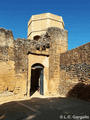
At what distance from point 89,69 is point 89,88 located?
0.99 metres

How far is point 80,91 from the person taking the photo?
600cm

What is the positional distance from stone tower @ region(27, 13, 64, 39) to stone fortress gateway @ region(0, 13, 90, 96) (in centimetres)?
623

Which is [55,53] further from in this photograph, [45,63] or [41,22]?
[41,22]

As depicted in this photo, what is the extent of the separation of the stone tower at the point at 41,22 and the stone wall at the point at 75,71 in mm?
7624

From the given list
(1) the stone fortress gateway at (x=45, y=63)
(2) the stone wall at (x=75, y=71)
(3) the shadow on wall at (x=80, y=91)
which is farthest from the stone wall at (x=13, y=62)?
(3) the shadow on wall at (x=80, y=91)

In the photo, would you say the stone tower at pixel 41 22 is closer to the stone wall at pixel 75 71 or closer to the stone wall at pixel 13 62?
the stone wall at pixel 13 62

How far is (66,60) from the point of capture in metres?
7.59

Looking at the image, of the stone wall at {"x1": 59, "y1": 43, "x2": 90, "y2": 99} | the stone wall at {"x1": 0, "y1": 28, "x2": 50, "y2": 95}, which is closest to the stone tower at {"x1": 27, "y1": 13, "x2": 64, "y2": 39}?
the stone wall at {"x1": 0, "y1": 28, "x2": 50, "y2": 95}

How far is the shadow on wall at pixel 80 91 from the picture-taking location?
5569 millimetres

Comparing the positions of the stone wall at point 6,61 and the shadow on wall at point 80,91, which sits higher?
the stone wall at point 6,61

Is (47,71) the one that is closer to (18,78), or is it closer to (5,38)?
(18,78)

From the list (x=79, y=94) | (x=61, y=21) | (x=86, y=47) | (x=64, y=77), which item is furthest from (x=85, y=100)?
(x=61, y=21)

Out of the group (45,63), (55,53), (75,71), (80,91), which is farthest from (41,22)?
(80,91)

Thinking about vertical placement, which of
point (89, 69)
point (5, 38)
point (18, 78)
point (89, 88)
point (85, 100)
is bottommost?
point (85, 100)
